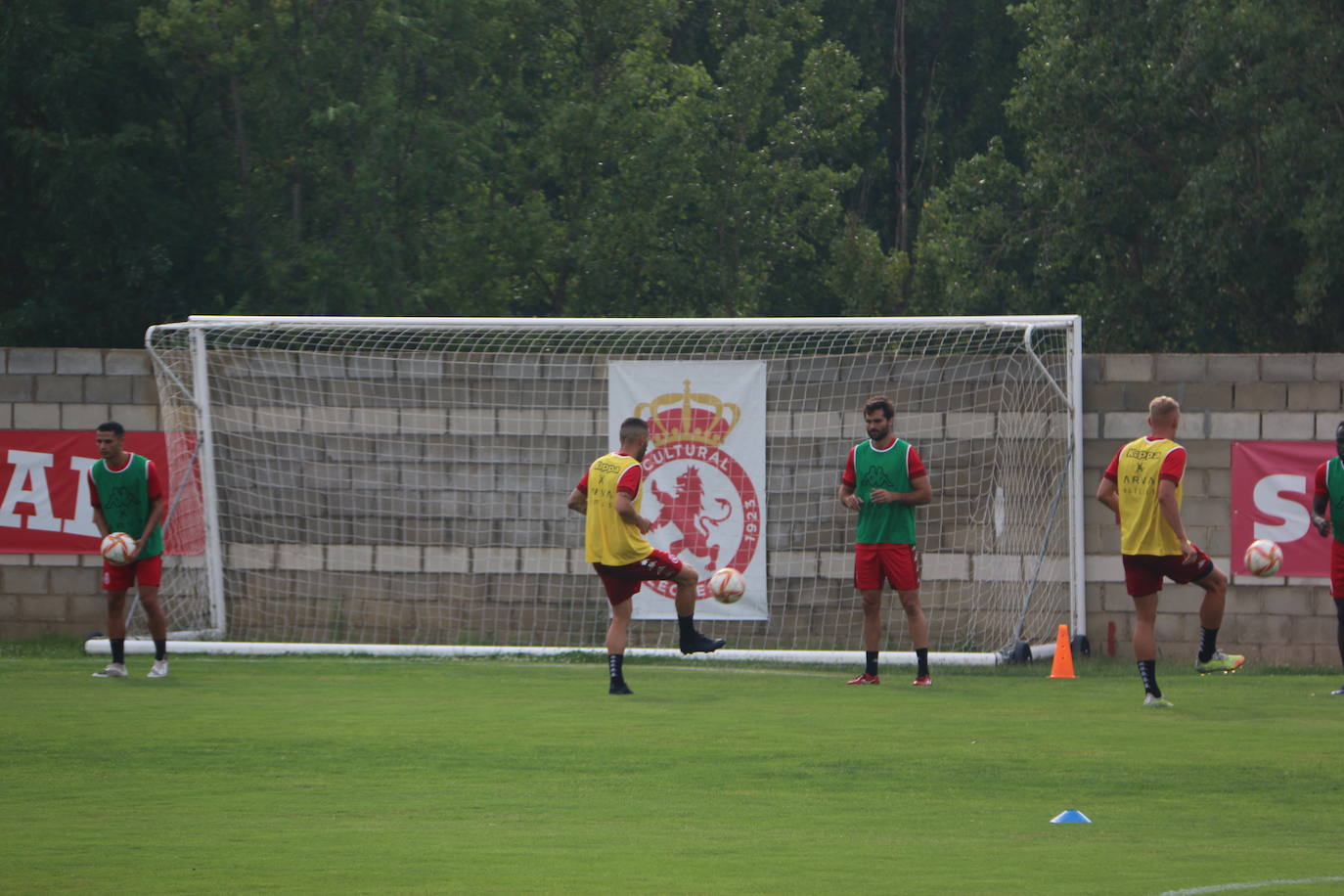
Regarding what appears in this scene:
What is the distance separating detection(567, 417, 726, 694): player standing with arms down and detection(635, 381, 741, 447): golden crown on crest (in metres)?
3.08

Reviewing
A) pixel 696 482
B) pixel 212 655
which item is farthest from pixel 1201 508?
pixel 212 655

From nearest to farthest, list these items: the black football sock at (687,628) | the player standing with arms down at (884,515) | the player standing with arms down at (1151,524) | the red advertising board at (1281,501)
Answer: the player standing with arms down at (1151,524) < the player standing with arms down at (884,515) < the black football sock at (687,628) < the red advertising board at (1281,501)

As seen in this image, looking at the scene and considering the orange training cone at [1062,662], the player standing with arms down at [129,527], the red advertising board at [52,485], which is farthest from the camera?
the red advertising board at [52,485]

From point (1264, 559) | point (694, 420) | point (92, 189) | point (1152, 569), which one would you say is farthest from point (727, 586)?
point (92, 189)

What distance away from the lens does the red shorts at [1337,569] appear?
41.7 ft

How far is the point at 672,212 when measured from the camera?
35.4 m

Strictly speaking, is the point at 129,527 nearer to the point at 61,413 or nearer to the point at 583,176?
the point at 61,413

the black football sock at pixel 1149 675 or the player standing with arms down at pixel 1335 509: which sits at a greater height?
the player standing with arms down at pixel 1335 509

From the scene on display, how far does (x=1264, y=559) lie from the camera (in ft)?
44.1

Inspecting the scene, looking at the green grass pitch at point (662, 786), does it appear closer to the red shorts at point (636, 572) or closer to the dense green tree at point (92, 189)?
the red shorts at point (636, 572)

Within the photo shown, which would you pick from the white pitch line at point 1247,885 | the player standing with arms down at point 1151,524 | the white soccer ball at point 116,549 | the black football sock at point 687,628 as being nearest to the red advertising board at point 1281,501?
the player standing with arms down at point 1151,524

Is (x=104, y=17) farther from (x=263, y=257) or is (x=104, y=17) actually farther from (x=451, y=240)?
(x=451, y=240)

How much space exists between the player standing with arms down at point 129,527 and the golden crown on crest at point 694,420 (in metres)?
4.27

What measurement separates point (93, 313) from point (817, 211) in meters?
16.6
